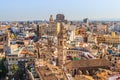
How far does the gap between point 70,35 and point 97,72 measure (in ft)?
91.3

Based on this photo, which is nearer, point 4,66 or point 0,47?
point 4,66

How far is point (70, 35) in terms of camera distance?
50031 mm

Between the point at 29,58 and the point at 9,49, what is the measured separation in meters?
3.95

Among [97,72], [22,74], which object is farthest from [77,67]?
[22,74]

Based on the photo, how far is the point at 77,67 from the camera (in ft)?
76.7

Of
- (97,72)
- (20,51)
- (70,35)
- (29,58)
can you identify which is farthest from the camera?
(70,35)

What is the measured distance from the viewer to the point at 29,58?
2709 centimetres

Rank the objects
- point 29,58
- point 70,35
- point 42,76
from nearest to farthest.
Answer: point 42,76
point 29,58
point 70,35

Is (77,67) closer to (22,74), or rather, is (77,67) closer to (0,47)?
(22,74)

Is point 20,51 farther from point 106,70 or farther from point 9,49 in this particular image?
point 106,70

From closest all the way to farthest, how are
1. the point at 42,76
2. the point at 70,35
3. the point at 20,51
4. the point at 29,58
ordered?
the point at 42,76 < the point at 29,58 < the point at 20,51 < the point at 70,35

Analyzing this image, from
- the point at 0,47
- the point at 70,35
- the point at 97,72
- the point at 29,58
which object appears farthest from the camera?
the point at 70,35

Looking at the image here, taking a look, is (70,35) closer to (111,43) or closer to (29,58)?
(111,43)


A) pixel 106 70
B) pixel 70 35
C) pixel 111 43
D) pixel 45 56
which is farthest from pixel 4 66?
pixel 111 43
